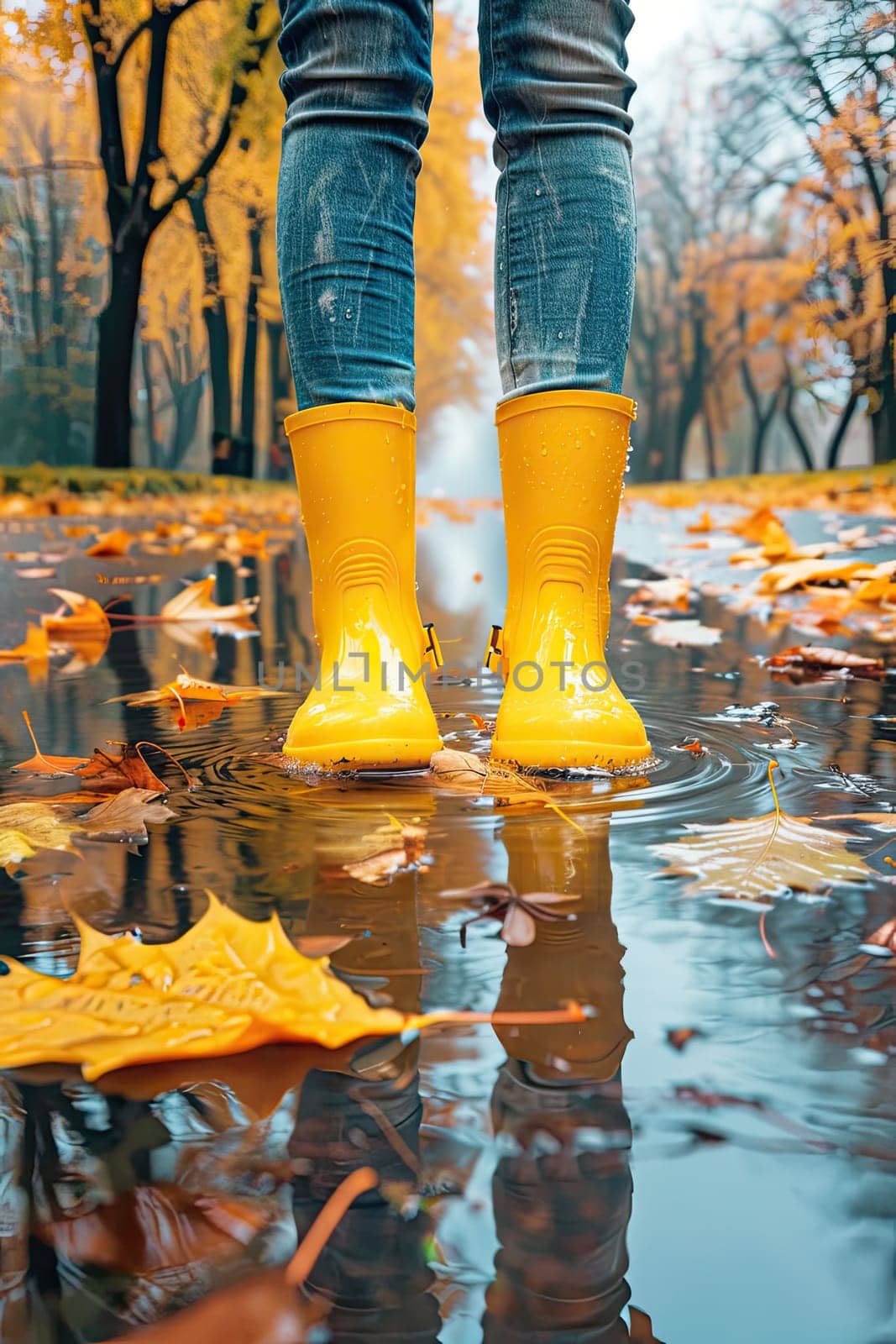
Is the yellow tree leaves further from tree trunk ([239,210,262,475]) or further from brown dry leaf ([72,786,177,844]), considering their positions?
tree trunk ([239,210,262,475])

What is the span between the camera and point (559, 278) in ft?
3.37

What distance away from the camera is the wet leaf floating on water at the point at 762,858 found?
0.67 meters

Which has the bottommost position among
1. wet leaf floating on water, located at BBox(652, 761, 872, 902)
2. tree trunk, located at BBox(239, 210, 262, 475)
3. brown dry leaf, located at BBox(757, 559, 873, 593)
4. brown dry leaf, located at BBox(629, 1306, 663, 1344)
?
brown dry leaf, located at BBox(629, 1306, 663, 1344)

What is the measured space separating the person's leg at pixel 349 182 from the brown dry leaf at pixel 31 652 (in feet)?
3.14

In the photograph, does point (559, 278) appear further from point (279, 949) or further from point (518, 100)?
point (279, 949)

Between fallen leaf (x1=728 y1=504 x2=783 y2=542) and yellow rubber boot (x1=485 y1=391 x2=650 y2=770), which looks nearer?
yellow rubber boot (x1=485 y1=391 x2=650 y2=770)

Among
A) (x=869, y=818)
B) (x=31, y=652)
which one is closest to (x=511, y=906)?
(x=869, y=818)

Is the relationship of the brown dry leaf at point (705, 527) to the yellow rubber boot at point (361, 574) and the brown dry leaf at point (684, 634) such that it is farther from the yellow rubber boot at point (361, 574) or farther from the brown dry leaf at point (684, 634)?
the yellow rubber boot at point (361, 574)

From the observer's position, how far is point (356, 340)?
3.40ft

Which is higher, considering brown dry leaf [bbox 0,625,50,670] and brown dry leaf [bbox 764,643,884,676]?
brown dry leaf [bbox 764,643,884,676]

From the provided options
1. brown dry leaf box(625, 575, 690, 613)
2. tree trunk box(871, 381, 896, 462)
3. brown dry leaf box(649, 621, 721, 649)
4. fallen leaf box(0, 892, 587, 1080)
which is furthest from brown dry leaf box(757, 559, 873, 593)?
fallen leaf box(0, 892, 587, 1080)

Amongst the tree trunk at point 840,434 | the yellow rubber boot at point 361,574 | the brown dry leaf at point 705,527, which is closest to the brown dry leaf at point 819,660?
the yellow rubber boot at point 361,574

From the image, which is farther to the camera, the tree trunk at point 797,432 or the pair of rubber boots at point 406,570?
the tree trunk at point 797,432

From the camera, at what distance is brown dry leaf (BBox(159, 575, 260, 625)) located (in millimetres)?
2396
